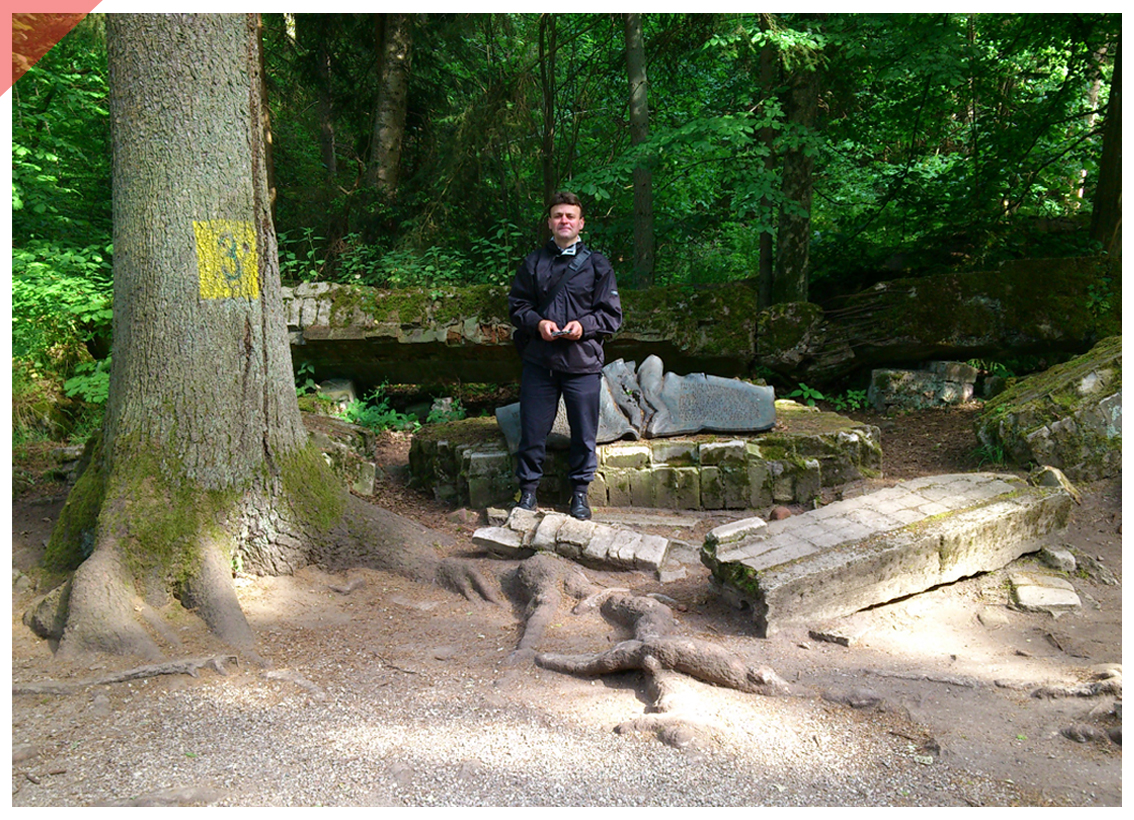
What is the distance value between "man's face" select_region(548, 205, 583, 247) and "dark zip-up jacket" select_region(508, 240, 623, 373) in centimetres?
10

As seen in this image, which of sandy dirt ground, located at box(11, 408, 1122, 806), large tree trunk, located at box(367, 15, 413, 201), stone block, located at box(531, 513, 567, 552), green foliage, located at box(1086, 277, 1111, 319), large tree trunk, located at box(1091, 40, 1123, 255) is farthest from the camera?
large tree trunk, located at box(367, 15, 413, 201)

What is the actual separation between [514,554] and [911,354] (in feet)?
18.7

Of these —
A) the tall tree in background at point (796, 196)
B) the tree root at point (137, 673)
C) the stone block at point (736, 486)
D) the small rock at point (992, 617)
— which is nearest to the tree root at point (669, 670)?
the tree root at point (137, 673)

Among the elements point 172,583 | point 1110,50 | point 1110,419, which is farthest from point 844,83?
point 172,583

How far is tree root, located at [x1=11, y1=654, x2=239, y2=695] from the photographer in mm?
2945

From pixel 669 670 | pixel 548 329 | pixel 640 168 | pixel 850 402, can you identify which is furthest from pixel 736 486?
pixel 640 168

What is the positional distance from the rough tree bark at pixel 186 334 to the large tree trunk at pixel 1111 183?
27.1ft

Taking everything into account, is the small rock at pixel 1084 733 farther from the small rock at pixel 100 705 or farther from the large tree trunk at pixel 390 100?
the large tree trunk at pixel 390 100

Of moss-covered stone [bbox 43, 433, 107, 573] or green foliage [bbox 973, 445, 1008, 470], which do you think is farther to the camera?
green foliage [bbox 973, 445, 1008, 470]

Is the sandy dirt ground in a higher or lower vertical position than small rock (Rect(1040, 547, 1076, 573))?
lower

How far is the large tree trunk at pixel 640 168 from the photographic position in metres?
9.10

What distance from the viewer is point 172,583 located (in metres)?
3.71

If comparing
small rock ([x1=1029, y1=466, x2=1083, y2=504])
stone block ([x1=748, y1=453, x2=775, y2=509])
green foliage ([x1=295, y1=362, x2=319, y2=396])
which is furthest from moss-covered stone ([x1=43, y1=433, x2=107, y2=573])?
small rock ([x1=1029, y1=466, x2=1083, y2=504])

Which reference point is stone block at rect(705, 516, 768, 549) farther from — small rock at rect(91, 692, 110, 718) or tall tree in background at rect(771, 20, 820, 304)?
tall tree in background at rect(771, 20, 820, 304)
